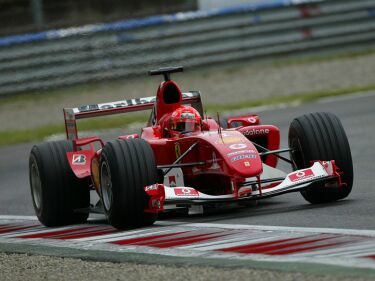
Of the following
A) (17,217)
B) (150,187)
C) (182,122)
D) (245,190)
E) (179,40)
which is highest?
(179,40)

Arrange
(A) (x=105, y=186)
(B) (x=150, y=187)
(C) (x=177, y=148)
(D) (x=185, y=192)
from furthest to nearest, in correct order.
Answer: (C) (x=177, y=148)
(A) (x=105, y=186)
(D) (x=185, y=192)
(B) (x=150, y=187)

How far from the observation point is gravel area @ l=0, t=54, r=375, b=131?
21094 millimetres

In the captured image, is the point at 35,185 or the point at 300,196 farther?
the point at 35,185

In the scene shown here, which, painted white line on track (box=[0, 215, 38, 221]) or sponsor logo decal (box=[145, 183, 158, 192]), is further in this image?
painted white line on track (box=[0, 215, 38, 221])

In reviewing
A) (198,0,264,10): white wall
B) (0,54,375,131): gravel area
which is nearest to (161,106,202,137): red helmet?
(0,54,375,131): gravel area

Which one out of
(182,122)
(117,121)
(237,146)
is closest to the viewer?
(237,146)

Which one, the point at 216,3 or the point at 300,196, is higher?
the point at 216,3

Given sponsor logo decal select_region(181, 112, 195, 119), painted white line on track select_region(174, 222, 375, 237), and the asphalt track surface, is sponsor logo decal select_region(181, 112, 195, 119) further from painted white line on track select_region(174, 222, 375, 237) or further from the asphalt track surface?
painted white line on track select_region(174, 222, 375, 237)

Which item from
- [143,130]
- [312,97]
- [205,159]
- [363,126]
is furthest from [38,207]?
[312,97]

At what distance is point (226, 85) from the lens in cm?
2273

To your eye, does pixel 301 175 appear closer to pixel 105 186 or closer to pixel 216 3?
pixel 105 186

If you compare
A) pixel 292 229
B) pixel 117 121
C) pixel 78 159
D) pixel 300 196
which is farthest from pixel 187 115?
pixel 117 121

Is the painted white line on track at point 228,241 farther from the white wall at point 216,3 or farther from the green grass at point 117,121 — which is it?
the white wall at point 216,3

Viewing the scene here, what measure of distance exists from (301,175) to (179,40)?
44.2 feet
